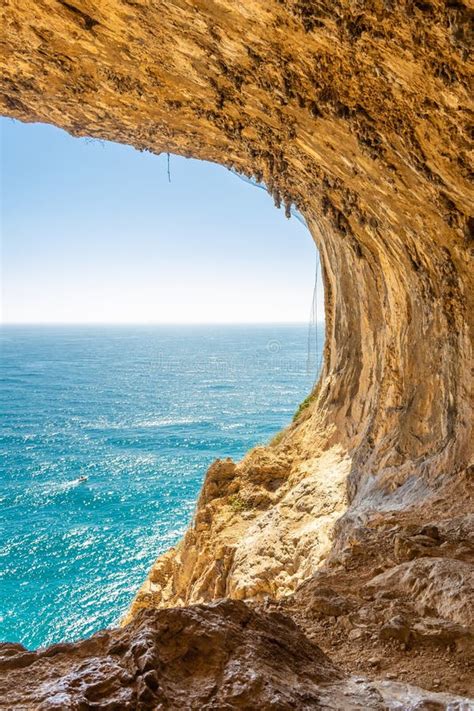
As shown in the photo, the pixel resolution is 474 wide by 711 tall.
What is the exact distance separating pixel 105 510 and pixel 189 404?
32906 mm

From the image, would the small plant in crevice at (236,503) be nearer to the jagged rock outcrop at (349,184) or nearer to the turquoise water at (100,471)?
the jagged rock outcrop at (349,184)

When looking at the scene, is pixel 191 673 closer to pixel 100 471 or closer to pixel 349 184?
pixel 349 184

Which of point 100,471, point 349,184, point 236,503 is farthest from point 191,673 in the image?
point 100,471

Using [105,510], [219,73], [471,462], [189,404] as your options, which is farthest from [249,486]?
[189,404]

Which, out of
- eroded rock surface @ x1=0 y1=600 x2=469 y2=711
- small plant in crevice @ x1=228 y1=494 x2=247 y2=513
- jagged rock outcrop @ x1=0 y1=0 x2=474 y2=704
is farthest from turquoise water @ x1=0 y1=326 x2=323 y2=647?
eroded rock surface @ x1=0 y1=600 x2=469 y2=711

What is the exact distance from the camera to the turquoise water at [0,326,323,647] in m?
21.2

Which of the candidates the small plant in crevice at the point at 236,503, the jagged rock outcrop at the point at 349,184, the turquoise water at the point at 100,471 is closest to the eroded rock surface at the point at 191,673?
the jagged rock outcrop at the point at 349,184

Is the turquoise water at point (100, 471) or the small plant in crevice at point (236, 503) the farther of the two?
the turquoise water at point (100, 471)

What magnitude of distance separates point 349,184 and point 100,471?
34.2 metres

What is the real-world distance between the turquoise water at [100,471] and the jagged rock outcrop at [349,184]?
1077 cm

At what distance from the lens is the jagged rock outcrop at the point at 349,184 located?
4.23m

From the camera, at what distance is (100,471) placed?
37250mm

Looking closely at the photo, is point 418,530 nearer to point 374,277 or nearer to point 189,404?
point 374,277

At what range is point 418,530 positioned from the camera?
210 inches
